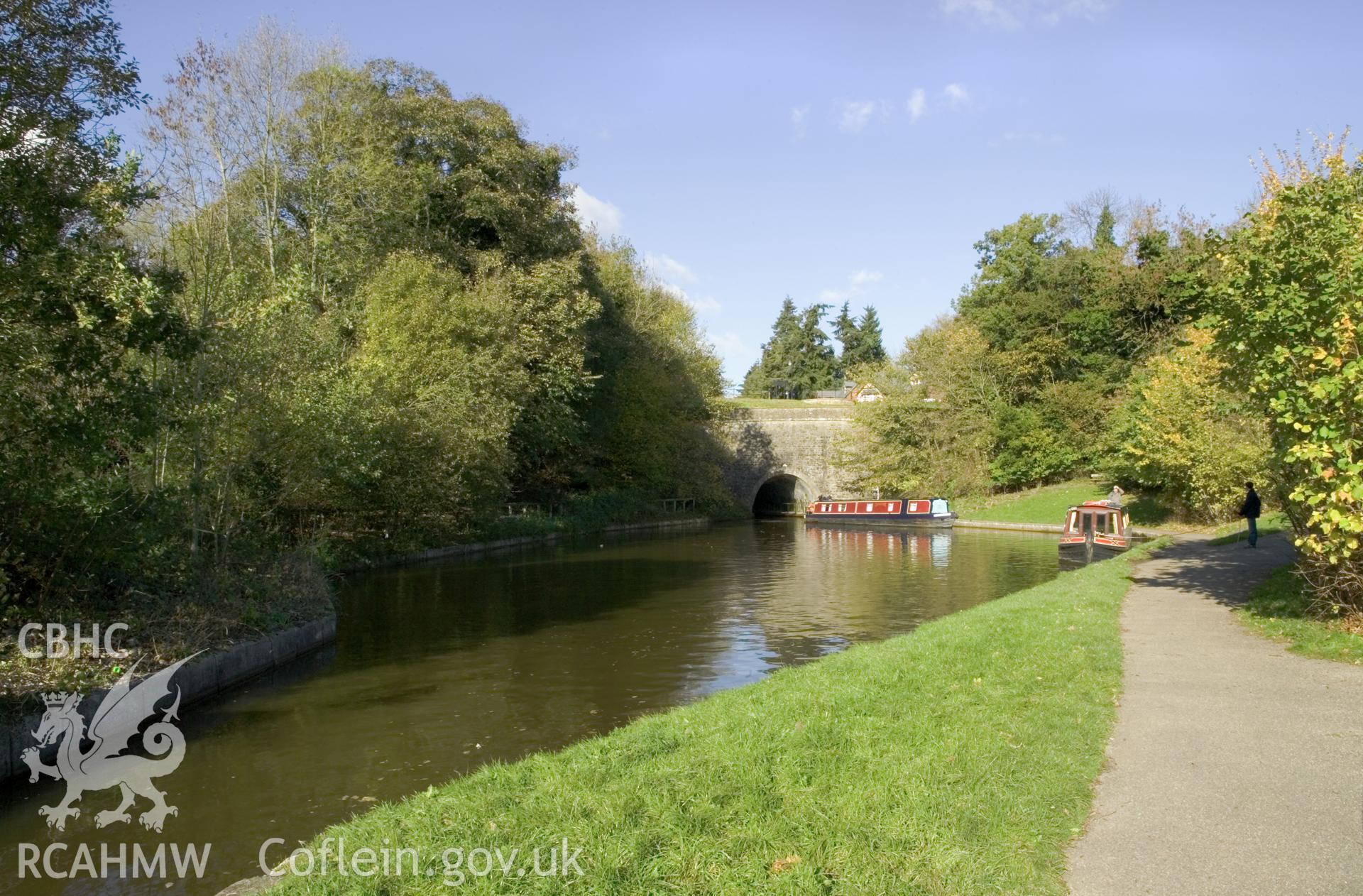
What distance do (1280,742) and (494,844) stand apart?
15.9 feet

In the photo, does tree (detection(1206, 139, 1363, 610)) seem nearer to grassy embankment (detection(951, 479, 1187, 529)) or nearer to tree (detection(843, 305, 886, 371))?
grassy embankment (detection(951, 479, 1187, 529))

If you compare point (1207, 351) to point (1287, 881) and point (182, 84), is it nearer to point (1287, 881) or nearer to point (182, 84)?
point (1287, 881)

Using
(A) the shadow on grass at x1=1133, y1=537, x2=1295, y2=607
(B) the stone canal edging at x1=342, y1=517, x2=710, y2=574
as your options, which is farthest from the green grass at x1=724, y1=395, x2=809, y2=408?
(A) the shadow on grass at x1=1133, y1=537, x2=1295, y2=607

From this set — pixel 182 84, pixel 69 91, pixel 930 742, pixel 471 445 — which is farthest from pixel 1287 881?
pixel 471 445

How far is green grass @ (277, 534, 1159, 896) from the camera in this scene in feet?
13.0

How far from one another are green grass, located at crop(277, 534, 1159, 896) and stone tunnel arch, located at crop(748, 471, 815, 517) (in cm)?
4250

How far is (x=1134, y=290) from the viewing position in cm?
3691

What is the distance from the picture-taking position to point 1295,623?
9391 mm

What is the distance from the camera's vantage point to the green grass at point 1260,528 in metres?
20.0

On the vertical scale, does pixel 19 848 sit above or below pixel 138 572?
below

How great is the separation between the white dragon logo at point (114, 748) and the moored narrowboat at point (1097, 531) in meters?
18.8

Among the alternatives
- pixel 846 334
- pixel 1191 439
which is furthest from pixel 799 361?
pixel 1191 439

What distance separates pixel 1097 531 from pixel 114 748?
20.2 meters

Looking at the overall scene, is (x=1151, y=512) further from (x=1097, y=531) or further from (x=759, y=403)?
(x=759, y=403)
